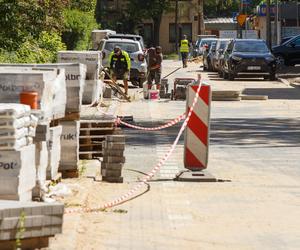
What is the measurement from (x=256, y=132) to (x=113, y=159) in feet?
28.5

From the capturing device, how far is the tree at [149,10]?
97688 mm

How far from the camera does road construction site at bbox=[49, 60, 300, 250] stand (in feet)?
33.1

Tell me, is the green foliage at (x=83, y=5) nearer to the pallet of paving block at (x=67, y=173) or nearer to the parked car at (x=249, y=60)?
the parked car at (x=249, y=60)

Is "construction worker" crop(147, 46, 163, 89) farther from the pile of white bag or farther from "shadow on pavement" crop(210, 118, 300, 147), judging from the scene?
the pile of white bag

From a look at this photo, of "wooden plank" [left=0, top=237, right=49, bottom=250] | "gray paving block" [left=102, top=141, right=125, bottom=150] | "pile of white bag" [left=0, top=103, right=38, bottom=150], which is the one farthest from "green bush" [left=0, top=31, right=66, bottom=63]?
"wooden plank" [left=0, top=237, right=49, bottom=250]

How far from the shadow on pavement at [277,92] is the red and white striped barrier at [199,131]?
19.9m

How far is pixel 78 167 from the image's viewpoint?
566 inches

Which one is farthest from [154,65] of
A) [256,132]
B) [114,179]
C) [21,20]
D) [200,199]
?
[200,199]

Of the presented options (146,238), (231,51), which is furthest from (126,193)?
(231,51)

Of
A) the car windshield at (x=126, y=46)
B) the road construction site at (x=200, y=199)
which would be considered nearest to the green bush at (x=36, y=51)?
the car windshield at (x=126, y=46)

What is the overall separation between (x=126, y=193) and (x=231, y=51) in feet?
114

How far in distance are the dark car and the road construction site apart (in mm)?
34781

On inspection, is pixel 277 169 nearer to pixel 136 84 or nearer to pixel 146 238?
pixel 146 238

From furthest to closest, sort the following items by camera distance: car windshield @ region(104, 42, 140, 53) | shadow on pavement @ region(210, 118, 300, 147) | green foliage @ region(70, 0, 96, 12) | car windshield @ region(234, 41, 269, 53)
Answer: green foliage @ region(70, 0, 96, 12) → car windshield @ region(234, 41, 269, 53) → car windshield @ region(104, 42, 140, 53) → shadow on pavement @ region(210, 118, 300, 147)
